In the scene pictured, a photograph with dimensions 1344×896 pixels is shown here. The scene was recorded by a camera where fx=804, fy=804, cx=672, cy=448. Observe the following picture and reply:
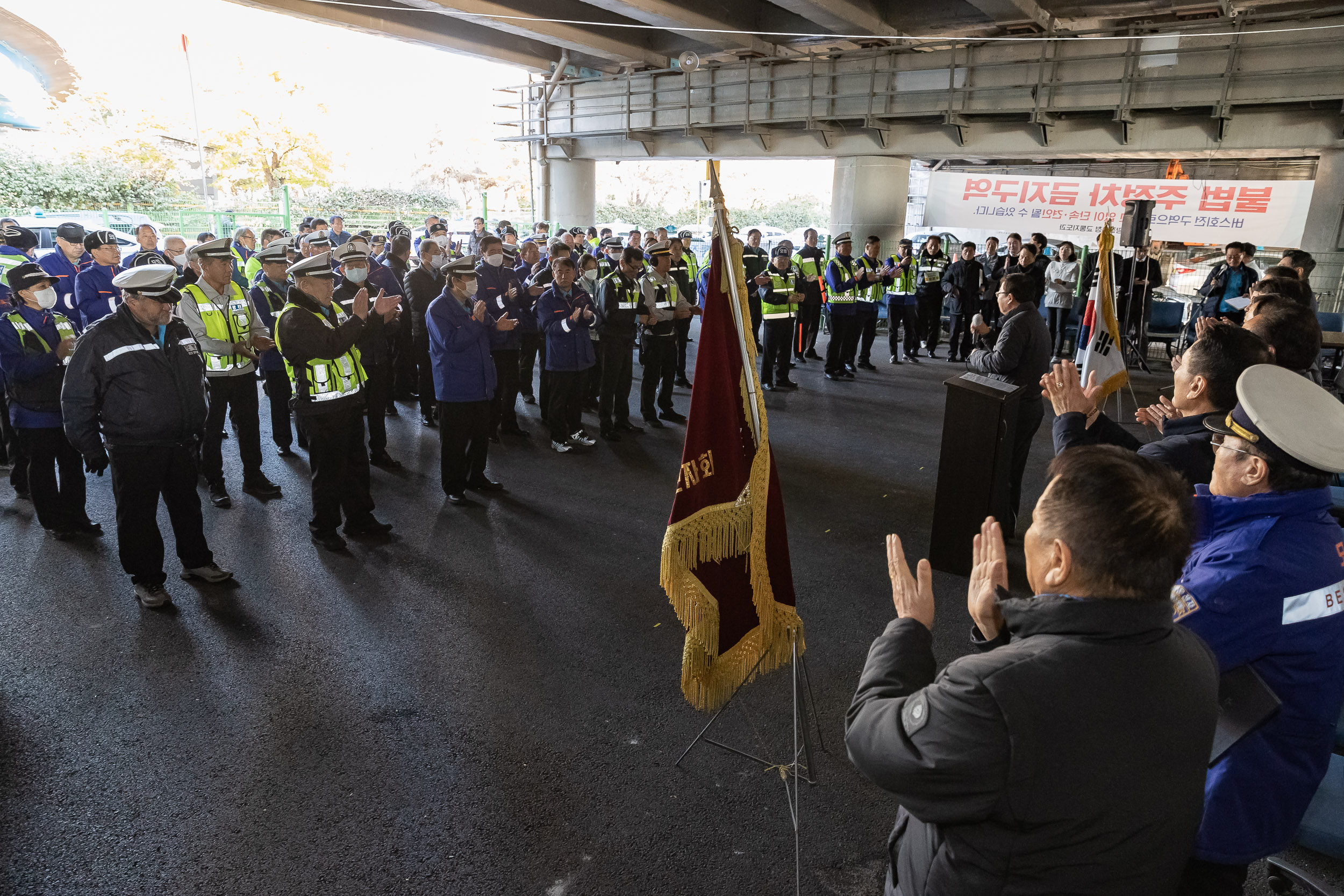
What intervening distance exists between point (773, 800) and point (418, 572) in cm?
295

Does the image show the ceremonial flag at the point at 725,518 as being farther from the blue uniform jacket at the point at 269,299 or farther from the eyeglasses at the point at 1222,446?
the blue uniform jacket at the point at 269,299

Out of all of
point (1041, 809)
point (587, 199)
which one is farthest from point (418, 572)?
point (587, 199)

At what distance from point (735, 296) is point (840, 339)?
30.0 ft

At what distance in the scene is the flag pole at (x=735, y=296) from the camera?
291 cm

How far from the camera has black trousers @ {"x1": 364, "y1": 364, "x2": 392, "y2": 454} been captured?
7469mm

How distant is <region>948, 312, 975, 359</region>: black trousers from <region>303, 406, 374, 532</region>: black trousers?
10544 mm

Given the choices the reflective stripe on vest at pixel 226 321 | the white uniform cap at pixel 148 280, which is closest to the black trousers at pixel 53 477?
the reflective stripe on vest at pixel 226 321

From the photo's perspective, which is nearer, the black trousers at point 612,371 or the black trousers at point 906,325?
the black trousers at point 612,371

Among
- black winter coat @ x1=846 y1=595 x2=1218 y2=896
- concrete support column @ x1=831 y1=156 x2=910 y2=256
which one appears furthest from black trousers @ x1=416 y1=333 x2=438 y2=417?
concrete support column @ x1=831 y1=156 x2=910 y2=256

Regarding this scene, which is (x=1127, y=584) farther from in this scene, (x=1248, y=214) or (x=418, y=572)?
(x=1248, y=214)

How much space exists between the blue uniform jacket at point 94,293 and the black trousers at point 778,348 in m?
7.11

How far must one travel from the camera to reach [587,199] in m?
21.9

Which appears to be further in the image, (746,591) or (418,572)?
(418,572)

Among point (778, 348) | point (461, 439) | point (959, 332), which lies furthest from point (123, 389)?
point (959, 332)
